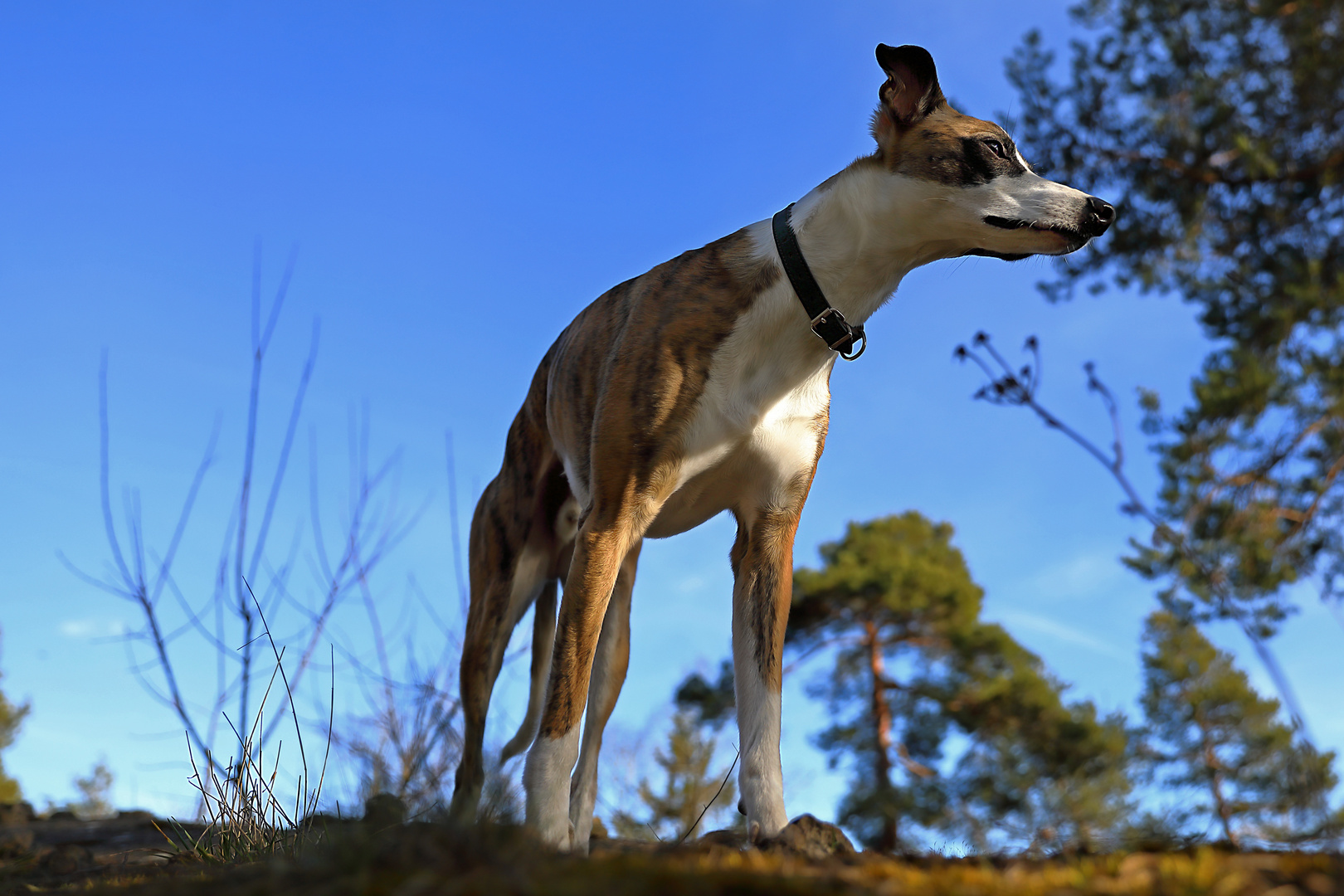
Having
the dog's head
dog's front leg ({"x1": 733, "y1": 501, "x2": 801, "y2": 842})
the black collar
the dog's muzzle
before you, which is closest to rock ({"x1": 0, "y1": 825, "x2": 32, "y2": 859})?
dog's front leg ({"x1": 733, "y1": 501, "x2": 801, "y2": 842})

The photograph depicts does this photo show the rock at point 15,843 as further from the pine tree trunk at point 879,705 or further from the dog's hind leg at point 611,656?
the pine tree trunk at point 879,705

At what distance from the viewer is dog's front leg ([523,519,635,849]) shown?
3.20 m

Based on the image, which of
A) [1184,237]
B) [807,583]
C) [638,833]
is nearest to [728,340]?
[638,833]

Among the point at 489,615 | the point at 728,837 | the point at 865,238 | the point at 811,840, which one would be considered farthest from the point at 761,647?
the point at 865,238

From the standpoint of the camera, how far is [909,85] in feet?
12.0

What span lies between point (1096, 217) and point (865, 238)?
0.80m

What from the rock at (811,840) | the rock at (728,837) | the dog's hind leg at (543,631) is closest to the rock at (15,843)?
the dog's hind leg at (543,631)

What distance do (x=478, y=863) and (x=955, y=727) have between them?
52.9 feet

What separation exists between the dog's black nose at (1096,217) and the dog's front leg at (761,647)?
1.43 m

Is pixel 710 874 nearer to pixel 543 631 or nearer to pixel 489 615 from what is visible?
pixel 489 615

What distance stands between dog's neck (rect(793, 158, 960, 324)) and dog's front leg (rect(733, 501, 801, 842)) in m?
0.83

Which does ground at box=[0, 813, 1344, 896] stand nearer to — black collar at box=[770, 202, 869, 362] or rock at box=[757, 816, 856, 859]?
rock at box=[757, 816, 856, 859]

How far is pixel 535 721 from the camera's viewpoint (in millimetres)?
4441

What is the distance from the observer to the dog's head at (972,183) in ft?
11.6
